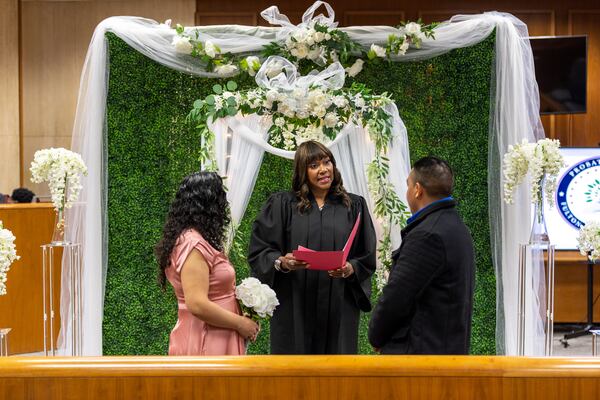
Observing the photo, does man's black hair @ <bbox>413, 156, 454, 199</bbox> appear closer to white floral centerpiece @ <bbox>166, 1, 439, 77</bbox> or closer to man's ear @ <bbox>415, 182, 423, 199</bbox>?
man's ear @ <bbox>415, 182, 423, 199</bbox>

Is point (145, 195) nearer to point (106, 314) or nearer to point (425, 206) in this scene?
point (106, 314)

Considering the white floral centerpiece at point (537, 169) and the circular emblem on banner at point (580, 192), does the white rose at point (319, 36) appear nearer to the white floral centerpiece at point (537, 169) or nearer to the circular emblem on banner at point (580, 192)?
the white floral centerpiece at point (537, 169)

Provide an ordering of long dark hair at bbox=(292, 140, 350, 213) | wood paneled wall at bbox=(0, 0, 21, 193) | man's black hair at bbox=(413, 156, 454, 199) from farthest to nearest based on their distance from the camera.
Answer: wood paneled wall at bbox=(0, 0, 21, 193), long dark hair at bbox=(292, 140, 350, 213), man's black hair at bbox=(413, 156, 454, 199)

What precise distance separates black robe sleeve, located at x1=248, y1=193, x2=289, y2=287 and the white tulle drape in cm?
74

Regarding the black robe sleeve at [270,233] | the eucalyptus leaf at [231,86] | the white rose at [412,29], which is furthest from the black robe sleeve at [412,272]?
the white rose at [412,29]

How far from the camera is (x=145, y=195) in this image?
524 cm

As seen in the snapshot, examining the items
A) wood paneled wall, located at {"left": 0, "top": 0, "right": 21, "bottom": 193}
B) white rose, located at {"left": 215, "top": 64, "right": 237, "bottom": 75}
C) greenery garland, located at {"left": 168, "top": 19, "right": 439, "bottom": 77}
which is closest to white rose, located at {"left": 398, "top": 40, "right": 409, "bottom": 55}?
greenery garland, located at {"left": 168, "top": 19, "right": 439, "bottom": 77}

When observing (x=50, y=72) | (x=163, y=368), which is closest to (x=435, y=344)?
(x=163, y=368)

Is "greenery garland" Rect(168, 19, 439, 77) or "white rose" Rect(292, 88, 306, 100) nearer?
"white rose" Rect(292, 88, 306, 100)

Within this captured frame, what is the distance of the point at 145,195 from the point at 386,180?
1516mm

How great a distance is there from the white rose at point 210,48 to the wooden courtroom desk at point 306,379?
9.83 ft

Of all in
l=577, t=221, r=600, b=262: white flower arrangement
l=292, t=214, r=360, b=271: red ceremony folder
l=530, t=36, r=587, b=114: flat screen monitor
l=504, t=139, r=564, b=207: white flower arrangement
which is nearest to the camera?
l=292, t=214, r=360, b=271: red ceremony folder

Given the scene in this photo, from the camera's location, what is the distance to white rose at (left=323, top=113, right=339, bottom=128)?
15.6ft

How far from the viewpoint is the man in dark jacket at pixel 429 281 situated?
2.84m
